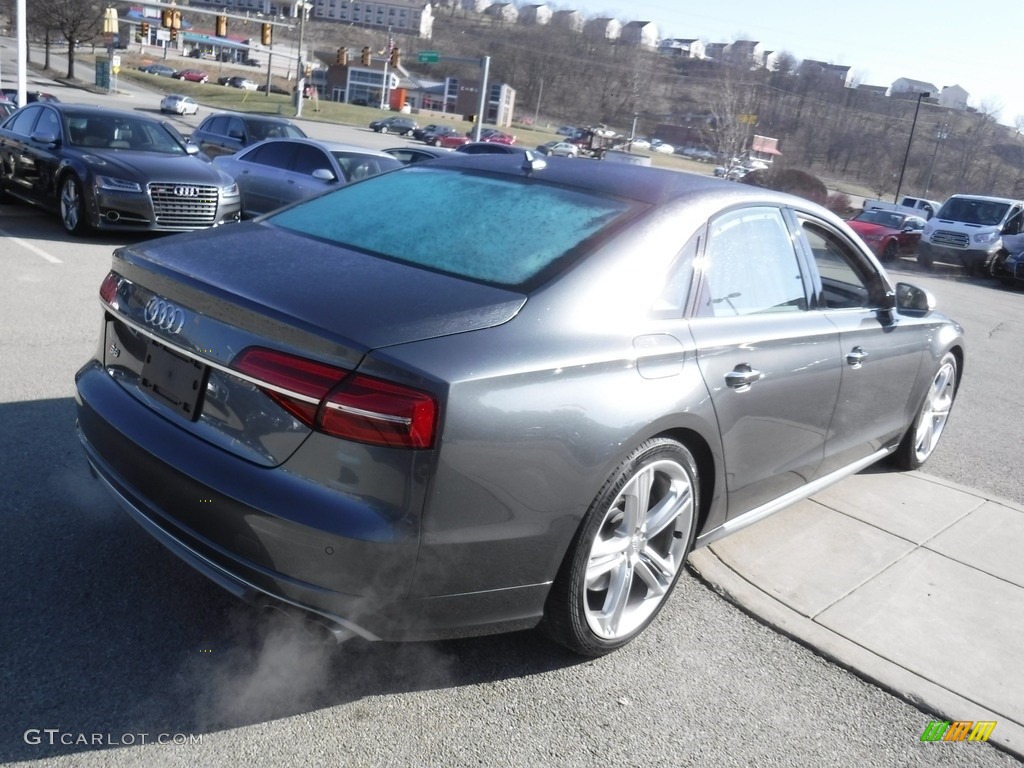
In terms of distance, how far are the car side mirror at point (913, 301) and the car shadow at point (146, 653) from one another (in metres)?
2.71

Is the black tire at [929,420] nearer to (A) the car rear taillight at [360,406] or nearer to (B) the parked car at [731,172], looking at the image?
(A) the car rear taillight at [360,406]

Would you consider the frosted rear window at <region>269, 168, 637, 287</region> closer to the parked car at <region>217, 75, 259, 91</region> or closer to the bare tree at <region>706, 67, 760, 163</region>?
the bare tree at <region>706, 67, 760, 163</region>

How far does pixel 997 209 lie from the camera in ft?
78.8

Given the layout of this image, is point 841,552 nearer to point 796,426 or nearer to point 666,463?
point 796,426

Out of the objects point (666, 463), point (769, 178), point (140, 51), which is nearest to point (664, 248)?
point (666, 463)

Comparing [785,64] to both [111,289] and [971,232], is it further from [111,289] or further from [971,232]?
[111,289]

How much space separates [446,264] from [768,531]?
90.5 inches

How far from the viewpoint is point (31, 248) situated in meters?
A: 9.38

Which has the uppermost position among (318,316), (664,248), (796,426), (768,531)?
(664,248)

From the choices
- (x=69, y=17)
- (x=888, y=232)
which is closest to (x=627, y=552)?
(x=888, y=232)

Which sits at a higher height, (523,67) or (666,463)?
(523,67)

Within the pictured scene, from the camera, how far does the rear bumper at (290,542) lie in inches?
93.2

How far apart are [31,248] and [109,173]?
1.19 metres

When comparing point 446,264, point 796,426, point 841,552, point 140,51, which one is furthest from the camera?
point 140,51
